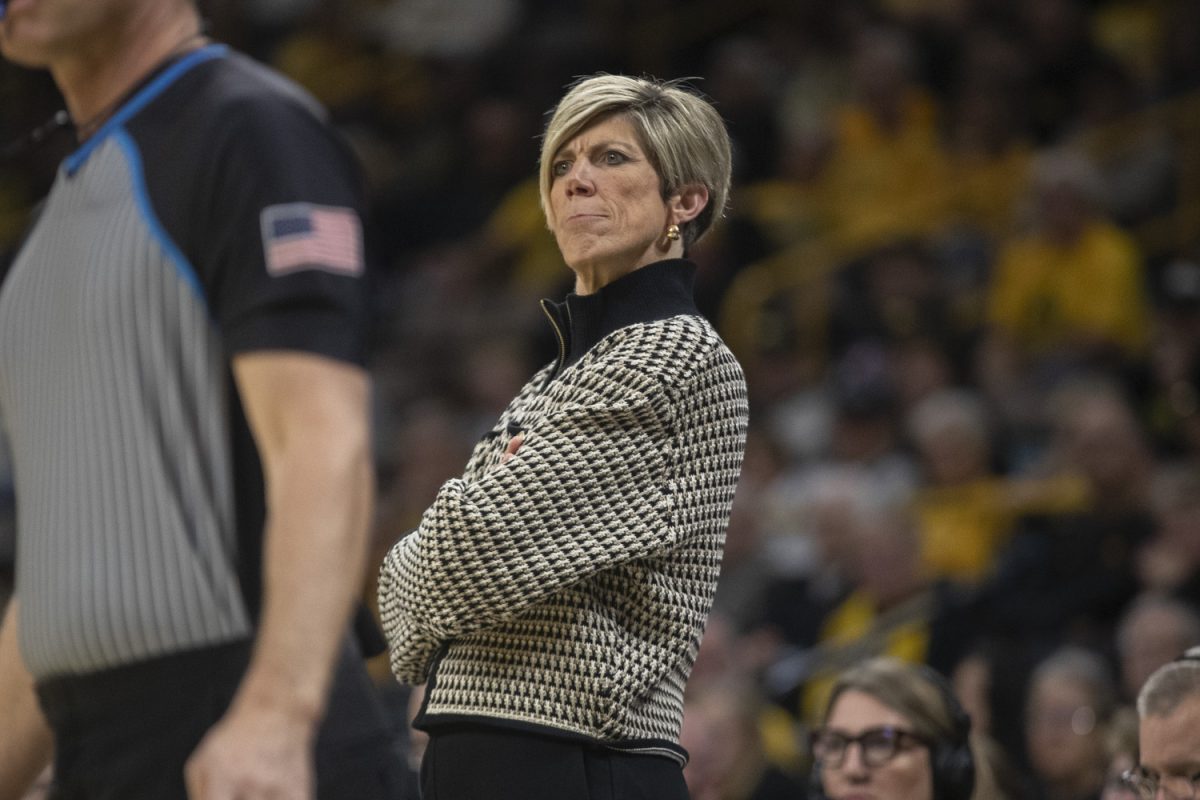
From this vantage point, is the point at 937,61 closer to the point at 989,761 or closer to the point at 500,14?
the point at 500,14

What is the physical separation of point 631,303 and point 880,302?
18.0 feet

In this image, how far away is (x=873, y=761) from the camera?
4.01 metres

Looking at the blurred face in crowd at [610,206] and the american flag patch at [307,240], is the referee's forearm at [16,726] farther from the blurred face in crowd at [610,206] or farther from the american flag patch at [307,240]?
the blurred face in crowd at [610,206]

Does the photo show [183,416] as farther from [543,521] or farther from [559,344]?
[559,344]

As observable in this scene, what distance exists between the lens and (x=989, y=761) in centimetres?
414

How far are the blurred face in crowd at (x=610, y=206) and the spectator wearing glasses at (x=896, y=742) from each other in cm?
125

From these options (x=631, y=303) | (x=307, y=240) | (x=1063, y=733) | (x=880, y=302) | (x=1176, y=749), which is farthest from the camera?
(x=880, y=302)

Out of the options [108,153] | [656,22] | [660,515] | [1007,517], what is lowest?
[1007,517]

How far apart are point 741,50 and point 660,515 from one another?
→ 761 centimetres

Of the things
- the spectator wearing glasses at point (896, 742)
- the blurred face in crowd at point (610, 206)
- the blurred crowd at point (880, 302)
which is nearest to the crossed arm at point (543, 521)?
the blurred face in crowd at point (610, 206)

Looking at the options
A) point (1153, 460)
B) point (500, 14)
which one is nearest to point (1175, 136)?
point (1153, 460)

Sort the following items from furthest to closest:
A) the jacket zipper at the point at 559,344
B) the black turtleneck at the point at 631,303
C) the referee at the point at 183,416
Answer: the jacket zipper at the point at 559,344 < the black turtleneck at the point at 631,303 < the referee at the point at 183,416

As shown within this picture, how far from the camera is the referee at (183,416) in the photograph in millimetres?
1820

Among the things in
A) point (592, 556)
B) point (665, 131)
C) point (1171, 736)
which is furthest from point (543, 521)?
point (1171, 736)
